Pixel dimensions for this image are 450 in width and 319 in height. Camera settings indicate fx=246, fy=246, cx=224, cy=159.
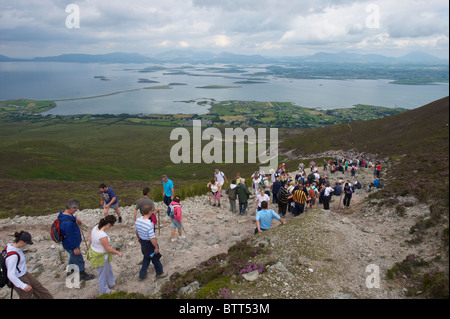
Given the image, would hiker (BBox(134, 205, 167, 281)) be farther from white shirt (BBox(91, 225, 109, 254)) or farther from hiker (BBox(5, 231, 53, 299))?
hiker (BBox(5, 231, 53, 299))

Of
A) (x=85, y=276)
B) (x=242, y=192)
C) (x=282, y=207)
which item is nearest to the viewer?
(x=85, y=276)

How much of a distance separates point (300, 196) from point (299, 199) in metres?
0.17

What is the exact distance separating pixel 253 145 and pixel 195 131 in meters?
43.3

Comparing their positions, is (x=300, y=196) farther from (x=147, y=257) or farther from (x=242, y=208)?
(x=147, y=257)

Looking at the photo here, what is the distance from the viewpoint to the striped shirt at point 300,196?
41.5ft

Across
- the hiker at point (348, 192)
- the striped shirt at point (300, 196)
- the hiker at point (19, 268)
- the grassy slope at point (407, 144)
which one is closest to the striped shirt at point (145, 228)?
the hiker at point (19, 268)

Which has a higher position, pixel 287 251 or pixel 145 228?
pixel 145 228

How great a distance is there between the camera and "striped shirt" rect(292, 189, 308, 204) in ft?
41.5

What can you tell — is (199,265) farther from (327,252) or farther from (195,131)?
(195,131)

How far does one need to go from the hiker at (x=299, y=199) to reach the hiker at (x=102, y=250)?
8975 mm

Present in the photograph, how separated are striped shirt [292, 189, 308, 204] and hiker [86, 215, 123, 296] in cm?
897

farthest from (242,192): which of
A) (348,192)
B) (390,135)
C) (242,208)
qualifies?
(390,135)

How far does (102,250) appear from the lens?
Result: 657cm

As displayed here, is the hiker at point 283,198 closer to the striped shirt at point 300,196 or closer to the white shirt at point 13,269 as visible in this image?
the striped shirt at point 300,196
